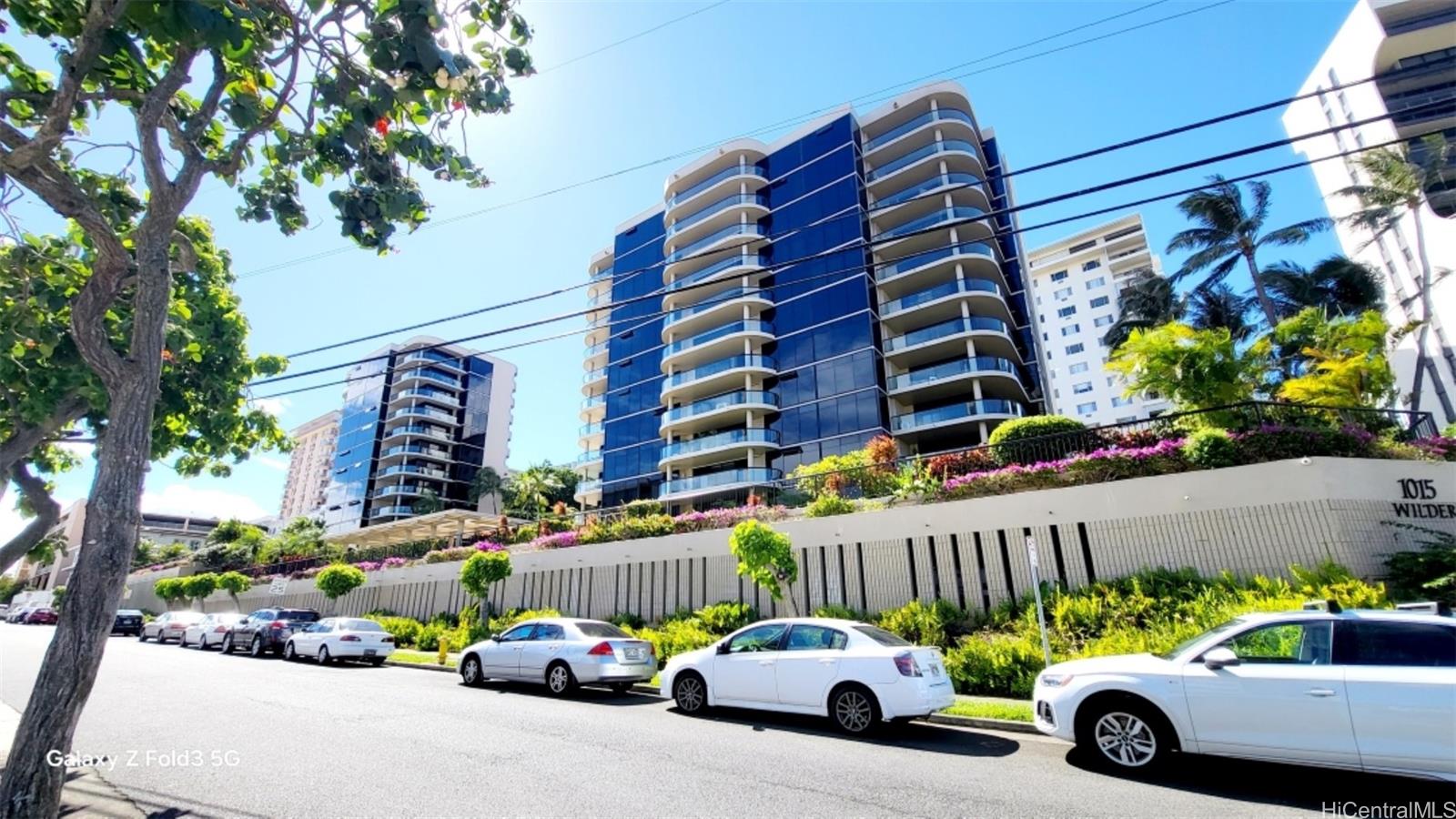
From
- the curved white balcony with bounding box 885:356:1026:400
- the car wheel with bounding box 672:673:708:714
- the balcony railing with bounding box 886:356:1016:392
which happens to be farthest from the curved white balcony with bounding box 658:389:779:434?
the car wheel with bounding box 672:673:708:714

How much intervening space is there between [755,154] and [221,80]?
1883 inches

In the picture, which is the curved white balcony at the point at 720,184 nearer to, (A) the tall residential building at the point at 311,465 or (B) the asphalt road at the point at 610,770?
(B) the asphalt road at the point at 610,770

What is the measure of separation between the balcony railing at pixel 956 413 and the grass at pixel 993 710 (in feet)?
90.2

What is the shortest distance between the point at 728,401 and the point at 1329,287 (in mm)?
31643

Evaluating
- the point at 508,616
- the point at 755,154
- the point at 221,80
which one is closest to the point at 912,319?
the point at 755,154

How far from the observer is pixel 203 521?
107m

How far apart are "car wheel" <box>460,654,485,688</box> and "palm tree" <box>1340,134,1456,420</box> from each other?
36.6m

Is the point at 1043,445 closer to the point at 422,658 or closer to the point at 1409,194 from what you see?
the point at 422,658

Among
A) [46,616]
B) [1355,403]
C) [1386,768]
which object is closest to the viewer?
[1386,768]

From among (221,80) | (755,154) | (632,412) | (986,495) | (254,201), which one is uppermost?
(755,154)

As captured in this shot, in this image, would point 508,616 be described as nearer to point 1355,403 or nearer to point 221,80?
point 221,80

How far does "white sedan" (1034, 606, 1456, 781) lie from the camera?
16.0 ft

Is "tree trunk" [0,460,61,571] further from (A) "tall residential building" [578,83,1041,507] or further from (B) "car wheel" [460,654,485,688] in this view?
(A) "tall residential building" [578,83,1041,507]

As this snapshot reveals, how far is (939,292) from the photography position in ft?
127
